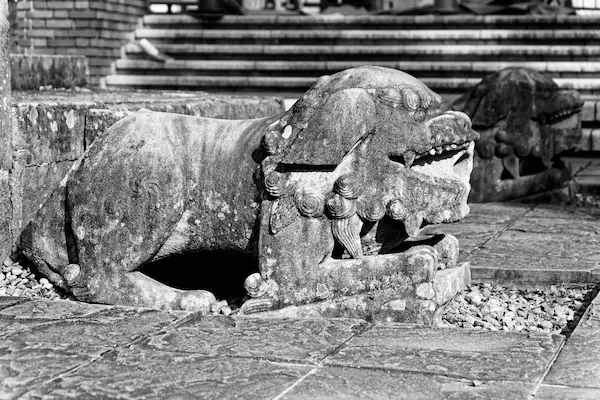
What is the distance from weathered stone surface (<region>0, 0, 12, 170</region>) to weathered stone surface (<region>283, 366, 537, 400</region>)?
7.75 ft

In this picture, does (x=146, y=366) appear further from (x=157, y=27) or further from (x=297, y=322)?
(x=157, y=27)

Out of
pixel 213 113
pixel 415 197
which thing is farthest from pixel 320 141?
pixel 213 113

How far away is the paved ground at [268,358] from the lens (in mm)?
3148

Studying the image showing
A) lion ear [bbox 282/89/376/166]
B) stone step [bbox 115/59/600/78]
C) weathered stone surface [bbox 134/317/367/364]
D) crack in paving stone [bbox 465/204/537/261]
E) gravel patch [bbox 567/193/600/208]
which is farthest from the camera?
stone step [bbox 115/59/600/78]

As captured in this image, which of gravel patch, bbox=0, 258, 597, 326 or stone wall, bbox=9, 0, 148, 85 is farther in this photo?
stone wall, bbox=9, 0, 148, 85

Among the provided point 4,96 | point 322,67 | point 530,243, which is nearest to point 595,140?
point 322,67

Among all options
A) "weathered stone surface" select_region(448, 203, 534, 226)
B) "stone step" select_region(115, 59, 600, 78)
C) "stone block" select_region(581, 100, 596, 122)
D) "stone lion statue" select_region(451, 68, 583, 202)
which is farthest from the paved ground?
"stone step" select_region(115, 59, 600, 78)

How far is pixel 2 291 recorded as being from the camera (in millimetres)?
4824

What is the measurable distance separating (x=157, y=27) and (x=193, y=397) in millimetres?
14195

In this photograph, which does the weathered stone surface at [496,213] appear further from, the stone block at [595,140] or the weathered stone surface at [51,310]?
the stone block at [595,140]

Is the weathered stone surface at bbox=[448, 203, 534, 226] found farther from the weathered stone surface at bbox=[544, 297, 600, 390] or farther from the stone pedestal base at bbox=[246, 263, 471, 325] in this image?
the weathered stone surface at bbox=[544, 297, 600, 390]

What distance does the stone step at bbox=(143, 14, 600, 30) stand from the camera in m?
15.3

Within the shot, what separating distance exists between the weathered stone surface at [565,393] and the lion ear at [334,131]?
1.45 meters

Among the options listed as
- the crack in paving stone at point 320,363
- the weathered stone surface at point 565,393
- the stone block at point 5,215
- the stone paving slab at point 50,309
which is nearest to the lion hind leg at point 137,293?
the stone paving slab at point 50,309
